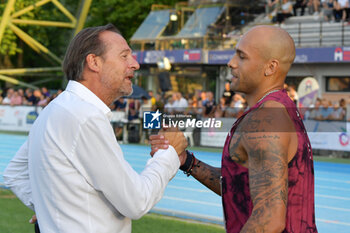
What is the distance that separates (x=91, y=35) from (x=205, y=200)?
780 cm

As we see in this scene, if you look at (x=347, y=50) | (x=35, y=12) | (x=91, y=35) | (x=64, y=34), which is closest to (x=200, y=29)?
(x=347, y=50)

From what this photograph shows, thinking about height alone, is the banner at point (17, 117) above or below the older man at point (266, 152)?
below

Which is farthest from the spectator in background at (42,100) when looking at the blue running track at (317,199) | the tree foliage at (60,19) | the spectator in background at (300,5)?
the tree foliage at (60,19)

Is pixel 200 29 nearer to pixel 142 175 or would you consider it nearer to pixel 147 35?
pixel 147 35

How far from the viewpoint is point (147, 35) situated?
32469 millimetres

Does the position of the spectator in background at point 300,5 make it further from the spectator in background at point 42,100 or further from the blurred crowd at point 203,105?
the spectator in background at point 42,100

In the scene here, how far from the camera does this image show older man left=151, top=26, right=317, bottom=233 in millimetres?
2578

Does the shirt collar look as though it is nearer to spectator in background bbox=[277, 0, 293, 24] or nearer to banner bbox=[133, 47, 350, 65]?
banner bbox=[133, 47, 350, 65]

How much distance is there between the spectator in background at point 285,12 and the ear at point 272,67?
25.3 metres

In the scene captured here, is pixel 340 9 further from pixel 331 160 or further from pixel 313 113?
pixel 331 160

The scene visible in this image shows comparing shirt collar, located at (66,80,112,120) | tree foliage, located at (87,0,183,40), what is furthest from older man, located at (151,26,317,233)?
tree foliage, located at (87,0,183,40)

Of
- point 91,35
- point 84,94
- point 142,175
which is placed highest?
point 91,35

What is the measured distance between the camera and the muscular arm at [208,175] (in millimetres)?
3393

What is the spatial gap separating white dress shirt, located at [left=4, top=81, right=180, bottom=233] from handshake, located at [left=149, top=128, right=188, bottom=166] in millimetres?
261
